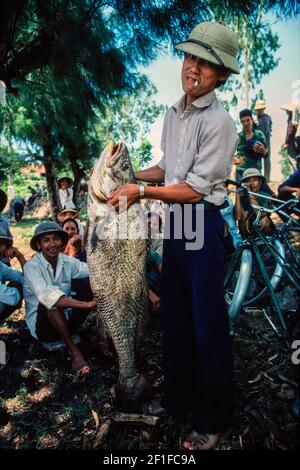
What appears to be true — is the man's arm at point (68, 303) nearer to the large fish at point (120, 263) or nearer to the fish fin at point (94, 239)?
the large fish at point (120, 263)

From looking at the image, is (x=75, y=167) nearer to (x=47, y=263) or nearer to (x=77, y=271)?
(x=77, y=271)

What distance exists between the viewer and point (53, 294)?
320cm

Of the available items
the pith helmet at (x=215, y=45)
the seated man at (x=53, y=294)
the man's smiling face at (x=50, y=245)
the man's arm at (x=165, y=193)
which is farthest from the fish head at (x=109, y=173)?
the man's smiling face at (x=50, y=245)

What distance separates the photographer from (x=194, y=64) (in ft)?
6.34

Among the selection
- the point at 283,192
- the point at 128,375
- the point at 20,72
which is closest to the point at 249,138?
the point at 283,192

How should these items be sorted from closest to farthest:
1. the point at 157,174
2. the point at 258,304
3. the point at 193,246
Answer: the point at 193,246
the point at 157,174
the point at 258,304

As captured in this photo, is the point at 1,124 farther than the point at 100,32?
Yes

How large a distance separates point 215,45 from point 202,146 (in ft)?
1.74

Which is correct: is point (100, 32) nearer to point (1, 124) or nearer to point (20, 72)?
point (20, 72)

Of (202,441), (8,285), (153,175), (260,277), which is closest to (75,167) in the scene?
(8,285)

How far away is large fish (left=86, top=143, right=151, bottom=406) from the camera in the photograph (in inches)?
84.3

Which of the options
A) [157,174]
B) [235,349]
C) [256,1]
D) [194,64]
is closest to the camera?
[194,64]

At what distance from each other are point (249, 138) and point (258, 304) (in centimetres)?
300
